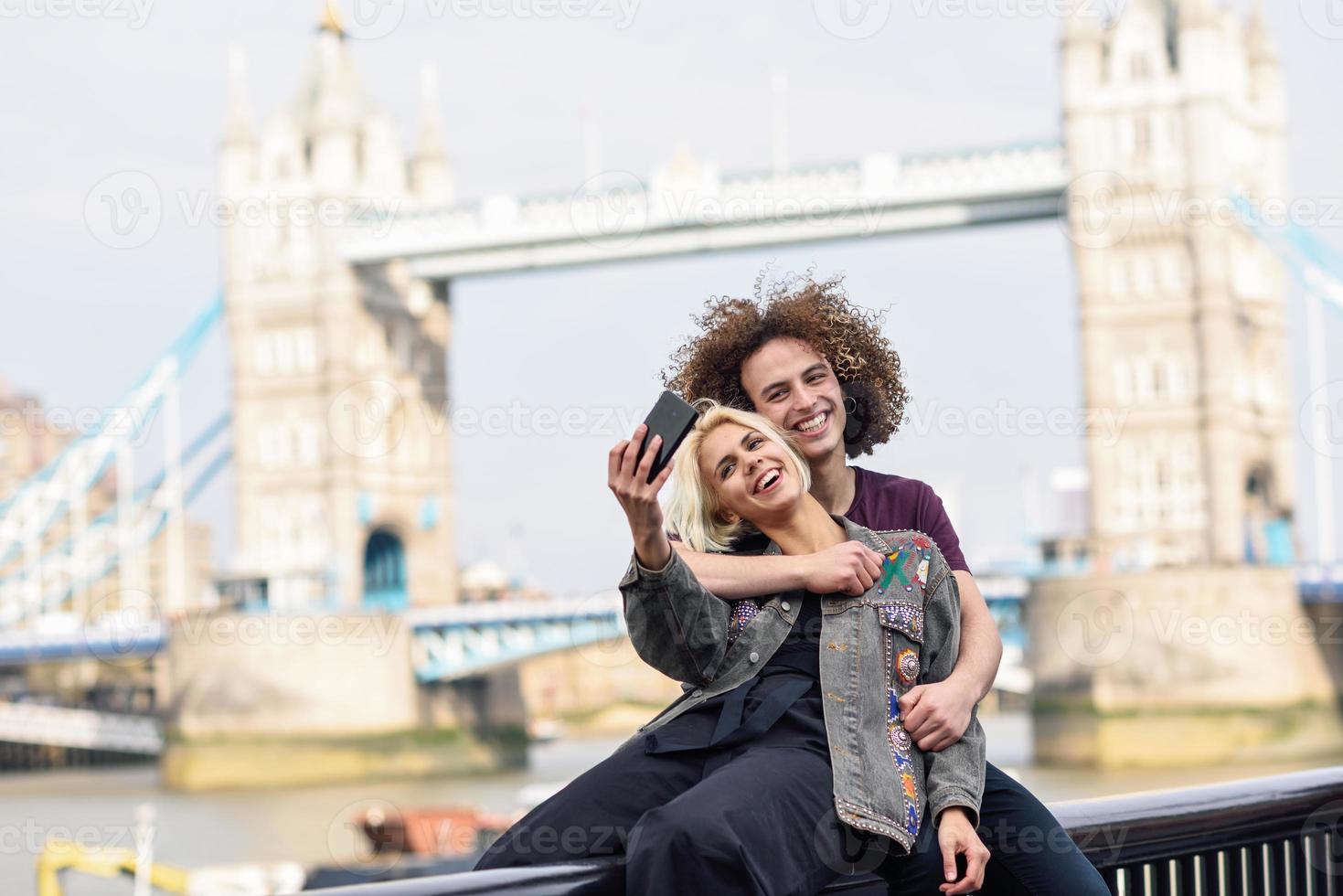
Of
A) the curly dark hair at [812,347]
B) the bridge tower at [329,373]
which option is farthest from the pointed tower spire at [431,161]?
the curly dark hair at [812,347]

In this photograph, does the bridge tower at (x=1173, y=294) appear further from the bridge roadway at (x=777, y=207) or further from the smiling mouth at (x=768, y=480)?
the smiling mouth at (x=768, y=480)

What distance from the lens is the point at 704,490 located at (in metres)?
1.77

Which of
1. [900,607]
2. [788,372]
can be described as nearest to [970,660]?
[900,607]

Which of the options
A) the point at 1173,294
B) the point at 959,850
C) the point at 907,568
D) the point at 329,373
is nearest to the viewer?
the point at 959,850

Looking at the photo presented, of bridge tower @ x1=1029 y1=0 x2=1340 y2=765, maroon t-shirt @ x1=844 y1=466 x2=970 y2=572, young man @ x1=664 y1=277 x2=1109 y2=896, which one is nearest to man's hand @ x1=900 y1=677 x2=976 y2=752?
young man @ x1=664 y1=277 x2=1109 y2=896

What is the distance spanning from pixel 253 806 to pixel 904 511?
72.4ft

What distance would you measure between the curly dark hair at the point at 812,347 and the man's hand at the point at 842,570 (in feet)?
0.95

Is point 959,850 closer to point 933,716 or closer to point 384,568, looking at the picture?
point 933,716

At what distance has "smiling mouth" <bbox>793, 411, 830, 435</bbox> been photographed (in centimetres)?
185

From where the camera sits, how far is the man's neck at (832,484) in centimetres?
187

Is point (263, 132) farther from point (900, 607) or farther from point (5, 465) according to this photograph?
point (900, 607)

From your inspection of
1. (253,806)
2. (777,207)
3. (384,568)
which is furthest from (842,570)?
(384,568)

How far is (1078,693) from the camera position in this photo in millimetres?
22906

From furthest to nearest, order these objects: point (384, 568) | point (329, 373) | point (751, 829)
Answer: point (384, 568) < point (329, 373) < point (751, 829)
